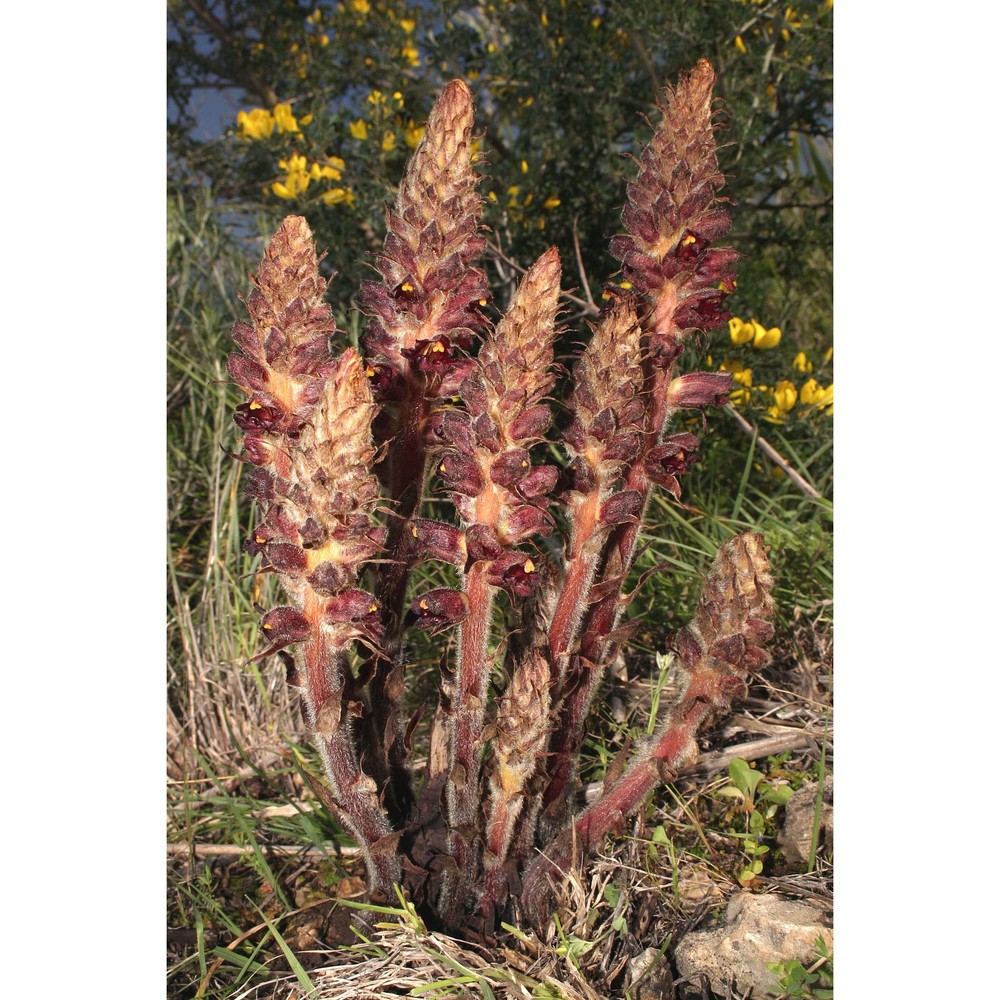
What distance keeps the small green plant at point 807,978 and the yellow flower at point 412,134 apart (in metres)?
2.82

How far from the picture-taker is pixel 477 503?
1.27 m

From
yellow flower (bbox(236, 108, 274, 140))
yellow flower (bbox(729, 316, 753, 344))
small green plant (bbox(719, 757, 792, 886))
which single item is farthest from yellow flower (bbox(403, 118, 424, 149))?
small green plant (bbox(719, 757, 792, 886))

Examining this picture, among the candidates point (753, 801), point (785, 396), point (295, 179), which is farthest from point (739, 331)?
point (295, 179)

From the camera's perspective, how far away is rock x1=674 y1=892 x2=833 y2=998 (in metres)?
1.43

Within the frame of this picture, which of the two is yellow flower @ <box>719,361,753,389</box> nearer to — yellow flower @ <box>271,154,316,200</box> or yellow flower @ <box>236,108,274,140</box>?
yellow flower @ <box>271,154,316,200</box>

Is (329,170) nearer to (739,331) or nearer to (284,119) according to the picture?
(284,119)

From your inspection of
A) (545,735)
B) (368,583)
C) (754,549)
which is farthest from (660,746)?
(368,583)

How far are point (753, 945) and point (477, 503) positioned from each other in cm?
82

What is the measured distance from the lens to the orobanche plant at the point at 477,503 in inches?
47.8

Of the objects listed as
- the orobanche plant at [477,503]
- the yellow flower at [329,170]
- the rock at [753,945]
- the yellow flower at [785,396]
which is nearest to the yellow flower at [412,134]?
the yellow flower at [329,170]

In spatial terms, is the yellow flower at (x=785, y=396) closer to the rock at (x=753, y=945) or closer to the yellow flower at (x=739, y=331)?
the yellow flower at (x=739, y=331)

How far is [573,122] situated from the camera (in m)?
3.49

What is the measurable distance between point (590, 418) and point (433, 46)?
2.73 meters

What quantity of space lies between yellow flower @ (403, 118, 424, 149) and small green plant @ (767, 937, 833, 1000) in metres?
2.82
